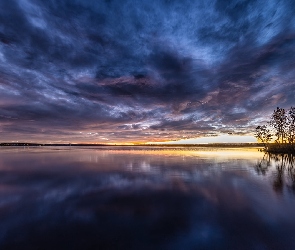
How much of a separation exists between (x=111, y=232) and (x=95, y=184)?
1036 centimetres

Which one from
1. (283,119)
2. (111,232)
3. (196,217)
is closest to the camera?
(111,232)

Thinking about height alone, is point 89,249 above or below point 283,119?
below

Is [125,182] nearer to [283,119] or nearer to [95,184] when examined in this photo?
[95,184]

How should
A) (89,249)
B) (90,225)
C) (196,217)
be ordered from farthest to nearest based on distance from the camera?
(196,217)
(90,225)
(89,249)

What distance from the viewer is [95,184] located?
700 inches

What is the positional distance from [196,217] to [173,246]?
10.9 ft

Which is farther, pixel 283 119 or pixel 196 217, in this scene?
pixel 283 119

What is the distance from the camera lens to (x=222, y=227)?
8562 millimetres

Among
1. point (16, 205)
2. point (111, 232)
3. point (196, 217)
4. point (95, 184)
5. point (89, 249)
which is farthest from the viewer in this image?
point (95, 184)

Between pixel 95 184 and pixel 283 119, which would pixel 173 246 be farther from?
pixel 283 119

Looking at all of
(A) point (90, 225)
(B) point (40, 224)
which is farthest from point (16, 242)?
(A) point (90, 225)

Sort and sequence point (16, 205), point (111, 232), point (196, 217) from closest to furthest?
point (111, 232)
point (196, 217)
point (16, 205)

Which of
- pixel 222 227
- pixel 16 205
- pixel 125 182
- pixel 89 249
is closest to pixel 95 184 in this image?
pixel 125 182

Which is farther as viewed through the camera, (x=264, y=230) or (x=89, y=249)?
(x=264, y=230)
